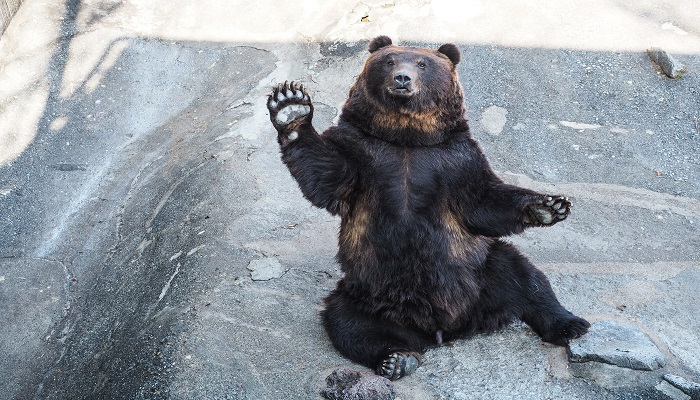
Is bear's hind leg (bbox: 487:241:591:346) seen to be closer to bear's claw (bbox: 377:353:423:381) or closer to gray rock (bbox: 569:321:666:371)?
gray rock (bbox: 569:321:666:371)

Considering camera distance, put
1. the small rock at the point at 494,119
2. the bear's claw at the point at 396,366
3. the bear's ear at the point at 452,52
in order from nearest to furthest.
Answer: the bear's claw at the point at 396,366 < the bear's ear at the point at 452,52 < the small rock at the point at 494,119

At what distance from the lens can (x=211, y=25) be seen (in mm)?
9102

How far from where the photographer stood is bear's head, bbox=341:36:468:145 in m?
4.41

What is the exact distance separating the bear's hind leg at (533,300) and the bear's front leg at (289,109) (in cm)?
144

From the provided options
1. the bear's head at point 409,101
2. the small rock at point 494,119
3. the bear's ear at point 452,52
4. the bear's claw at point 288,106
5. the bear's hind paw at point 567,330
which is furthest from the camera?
the small rock at point 494,119

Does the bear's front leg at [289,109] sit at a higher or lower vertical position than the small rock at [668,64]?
higher

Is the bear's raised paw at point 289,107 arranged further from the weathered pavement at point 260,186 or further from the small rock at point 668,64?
the small rock at point 668,64

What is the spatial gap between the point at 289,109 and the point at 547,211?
1.46m

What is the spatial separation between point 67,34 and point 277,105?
18.4 ft

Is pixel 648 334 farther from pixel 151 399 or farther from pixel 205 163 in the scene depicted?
pixel 205 163

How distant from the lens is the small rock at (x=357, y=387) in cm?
419

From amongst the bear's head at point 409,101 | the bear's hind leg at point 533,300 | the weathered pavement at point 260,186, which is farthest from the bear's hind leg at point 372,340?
the bear's head at point 409,101

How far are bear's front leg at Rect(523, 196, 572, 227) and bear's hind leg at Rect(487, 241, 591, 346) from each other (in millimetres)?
422

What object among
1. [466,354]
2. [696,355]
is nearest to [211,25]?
[466,354]
